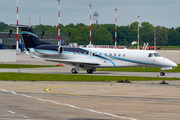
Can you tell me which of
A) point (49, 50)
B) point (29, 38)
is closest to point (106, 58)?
point (49, 50)

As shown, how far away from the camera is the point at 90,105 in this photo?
1916 cm

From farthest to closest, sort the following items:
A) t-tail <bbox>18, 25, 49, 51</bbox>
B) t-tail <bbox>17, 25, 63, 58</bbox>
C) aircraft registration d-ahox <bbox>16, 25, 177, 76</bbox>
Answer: t-tail <bbox>18, 25, 49, 51</bbox> → t-tail <bbox>17, 25, 63, 58</bbox> → aircraft registration d-ahox <bbox>16, 25, 177, 76</bbox>

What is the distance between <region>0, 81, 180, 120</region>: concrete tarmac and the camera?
51.9 feet

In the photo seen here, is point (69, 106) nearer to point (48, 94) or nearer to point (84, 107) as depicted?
point (84, 107)

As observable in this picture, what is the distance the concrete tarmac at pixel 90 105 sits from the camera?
15828 millimetres

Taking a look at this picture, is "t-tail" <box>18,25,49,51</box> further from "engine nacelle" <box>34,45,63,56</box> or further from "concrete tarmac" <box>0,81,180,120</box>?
"concrete tarmac" <box>0,81,180,120</box>

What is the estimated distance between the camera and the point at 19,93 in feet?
80.0

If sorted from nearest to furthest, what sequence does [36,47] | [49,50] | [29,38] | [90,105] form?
[90,105] → [49,50] → [36,47] → [29,38]

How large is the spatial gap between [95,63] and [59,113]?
94.5 ft

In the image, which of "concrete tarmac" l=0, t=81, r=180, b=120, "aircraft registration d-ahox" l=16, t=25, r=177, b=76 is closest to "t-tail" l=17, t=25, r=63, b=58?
"aircraft registration d-ahox" l=16, t=25, r=177, b=76

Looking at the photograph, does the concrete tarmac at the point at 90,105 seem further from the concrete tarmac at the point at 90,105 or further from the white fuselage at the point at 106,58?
the white fuselage at the point at 106,58

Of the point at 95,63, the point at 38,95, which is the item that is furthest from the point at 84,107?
the point at 95,63

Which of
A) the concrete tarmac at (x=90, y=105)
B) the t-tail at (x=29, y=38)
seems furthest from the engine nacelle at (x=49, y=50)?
the concrete tarmac at (x=90, y=105)

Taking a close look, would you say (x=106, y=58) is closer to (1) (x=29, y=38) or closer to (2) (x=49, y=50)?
(2) (x=49, y=50)
